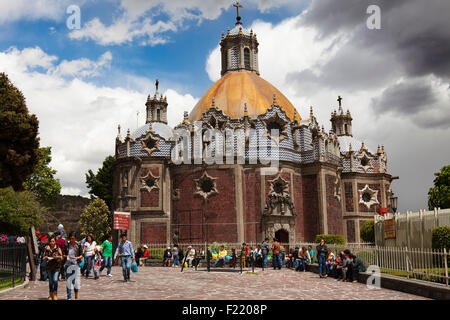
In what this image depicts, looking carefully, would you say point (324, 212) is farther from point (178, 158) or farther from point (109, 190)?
point (109, 190)

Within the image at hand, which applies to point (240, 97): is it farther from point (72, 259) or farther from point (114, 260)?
point (72, 259)

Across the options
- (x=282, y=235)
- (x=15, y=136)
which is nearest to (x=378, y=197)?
(x=282, y=235)

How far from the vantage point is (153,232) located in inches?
1410

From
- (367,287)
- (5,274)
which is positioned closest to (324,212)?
(367,287)

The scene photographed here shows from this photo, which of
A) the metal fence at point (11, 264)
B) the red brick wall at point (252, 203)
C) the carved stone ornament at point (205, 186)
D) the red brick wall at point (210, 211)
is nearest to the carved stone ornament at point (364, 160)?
the red brick wall at point (252, 203)

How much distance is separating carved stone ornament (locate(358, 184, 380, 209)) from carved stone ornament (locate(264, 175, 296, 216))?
1040 centimetres

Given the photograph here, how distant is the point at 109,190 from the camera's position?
5209 cm

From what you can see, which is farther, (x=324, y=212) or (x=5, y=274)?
(x=324, y=212)

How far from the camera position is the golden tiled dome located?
4003cm

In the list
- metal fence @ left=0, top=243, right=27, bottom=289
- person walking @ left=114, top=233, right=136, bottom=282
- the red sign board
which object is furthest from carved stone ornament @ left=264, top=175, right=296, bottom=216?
metal fence @ left=0, top=243, right=27, bottom=289

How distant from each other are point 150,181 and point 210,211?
18.6 ft

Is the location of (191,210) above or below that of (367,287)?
above

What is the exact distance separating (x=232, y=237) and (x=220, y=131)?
890cm

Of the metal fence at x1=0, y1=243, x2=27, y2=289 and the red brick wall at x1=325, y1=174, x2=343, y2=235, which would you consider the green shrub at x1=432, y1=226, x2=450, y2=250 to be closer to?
the metal fence at x1=0, y1=243, x2=27, y2=289
